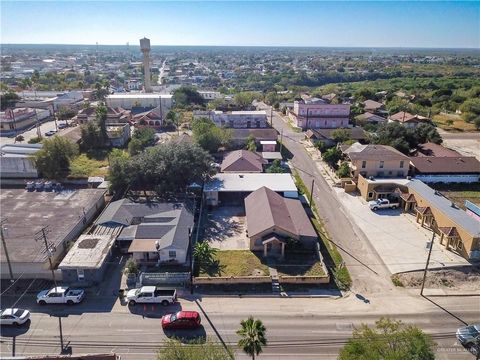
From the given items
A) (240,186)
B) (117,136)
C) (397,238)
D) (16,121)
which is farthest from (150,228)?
(16,121)

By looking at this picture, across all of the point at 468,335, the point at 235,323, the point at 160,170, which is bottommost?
the point at 235,323

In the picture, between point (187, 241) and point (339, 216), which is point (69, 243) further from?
point (339, 216)

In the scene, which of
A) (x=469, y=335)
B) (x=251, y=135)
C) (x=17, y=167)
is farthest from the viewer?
(x=251, y=135)

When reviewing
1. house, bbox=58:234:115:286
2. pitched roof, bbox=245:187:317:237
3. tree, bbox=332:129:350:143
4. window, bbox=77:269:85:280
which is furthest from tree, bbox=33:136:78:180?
tree, bbox=332:129:350:143

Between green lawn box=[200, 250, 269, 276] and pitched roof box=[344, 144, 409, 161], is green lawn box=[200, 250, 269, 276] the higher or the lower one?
the lower one

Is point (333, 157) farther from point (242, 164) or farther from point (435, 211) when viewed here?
point (435, 211)

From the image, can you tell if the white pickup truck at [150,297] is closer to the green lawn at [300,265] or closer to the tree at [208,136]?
the green lawn at [300,265]

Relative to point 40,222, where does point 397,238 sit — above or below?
below

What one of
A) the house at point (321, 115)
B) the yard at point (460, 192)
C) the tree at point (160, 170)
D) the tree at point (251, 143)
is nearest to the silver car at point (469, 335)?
the yard at point (460, 192)

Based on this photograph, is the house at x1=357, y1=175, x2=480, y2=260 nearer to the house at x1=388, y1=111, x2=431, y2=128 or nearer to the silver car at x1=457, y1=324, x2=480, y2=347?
the silver car at x1=457, y1=324, x2=480, y2=347
